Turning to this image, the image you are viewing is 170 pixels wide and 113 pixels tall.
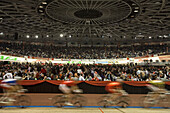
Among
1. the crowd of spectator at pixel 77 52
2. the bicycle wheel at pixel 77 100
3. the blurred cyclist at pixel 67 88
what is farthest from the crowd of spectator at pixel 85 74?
the crowd of spectator at pixel 77 52

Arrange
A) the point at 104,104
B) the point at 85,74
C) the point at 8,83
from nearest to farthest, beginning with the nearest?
the point at 8,83
the point at 104,104
the point at 85,74

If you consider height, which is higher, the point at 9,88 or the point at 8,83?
the point at 8,83

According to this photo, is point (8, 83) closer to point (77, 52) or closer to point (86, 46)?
point (77, 52)

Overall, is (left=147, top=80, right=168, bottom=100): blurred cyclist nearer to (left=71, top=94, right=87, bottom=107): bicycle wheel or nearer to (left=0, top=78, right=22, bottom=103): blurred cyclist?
(left=71, top=94, right=87, bottom=107): bicycle wheel

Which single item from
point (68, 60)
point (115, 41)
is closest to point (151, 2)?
point (68, 60)

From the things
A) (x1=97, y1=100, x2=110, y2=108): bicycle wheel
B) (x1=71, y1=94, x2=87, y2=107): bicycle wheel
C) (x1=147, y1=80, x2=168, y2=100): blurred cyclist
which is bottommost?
(x1=97, y1=100, x2=110, y2=108): bicycle wheel

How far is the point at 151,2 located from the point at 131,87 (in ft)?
38.7

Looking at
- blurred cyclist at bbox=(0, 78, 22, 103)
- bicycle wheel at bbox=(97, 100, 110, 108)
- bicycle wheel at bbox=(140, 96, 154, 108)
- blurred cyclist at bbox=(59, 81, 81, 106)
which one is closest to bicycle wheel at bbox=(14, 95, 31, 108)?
blurred cyclist at bbox=(0, 78, 22, 103)

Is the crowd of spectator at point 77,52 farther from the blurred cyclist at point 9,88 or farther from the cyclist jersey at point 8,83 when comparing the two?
the cyclist jersey at point 8,83

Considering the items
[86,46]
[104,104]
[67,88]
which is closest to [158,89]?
[104,104]

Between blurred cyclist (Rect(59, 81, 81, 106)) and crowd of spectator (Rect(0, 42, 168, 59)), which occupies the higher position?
crowd of spectator (Rect(0, 42, 168, 59))

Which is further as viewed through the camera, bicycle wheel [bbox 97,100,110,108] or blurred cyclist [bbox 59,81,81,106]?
bicycle wheel [bbox 97,100,110,108]

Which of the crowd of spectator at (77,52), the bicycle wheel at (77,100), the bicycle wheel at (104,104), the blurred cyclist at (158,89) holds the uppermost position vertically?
the crowd of spectator at (77,52)

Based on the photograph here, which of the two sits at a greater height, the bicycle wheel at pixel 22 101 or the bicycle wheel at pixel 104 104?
the bicycle wheel at pixel 22 101
